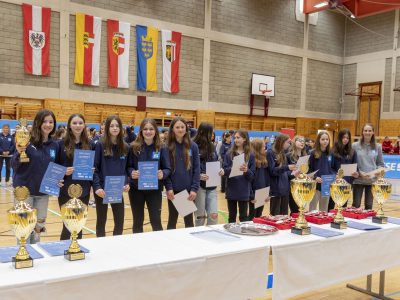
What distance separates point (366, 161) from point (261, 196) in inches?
65.8

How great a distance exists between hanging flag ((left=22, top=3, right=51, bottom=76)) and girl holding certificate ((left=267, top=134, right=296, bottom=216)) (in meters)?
10.8

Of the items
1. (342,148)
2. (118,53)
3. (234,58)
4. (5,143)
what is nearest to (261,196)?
(342,148)

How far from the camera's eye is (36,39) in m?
13.6

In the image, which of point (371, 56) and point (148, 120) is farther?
point (371, 56)

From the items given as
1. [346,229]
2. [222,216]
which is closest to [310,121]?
[222,216]

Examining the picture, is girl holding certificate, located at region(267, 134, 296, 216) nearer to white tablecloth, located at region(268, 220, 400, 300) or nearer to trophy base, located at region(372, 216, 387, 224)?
trophy base, located at region(372, 216, 387, 224)

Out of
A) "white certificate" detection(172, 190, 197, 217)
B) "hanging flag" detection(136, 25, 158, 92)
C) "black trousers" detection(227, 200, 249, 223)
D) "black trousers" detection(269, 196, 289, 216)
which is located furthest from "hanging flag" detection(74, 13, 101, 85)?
"white certificate" detection(172, 190, 197, 217)

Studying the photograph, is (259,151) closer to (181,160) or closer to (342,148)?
(342,148)

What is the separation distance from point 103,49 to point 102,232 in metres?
12.2

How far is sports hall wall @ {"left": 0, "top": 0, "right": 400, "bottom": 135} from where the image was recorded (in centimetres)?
→ 1403

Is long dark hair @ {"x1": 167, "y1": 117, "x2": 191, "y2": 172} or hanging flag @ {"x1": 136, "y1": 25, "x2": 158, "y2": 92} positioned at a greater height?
hanging flag @ {"x1": 136, "y1": 25, "x2": 158, "y2": 92}

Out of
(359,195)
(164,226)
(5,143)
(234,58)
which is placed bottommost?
(164,226)

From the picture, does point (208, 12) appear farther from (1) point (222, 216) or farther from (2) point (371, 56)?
(1) point (222, 216)

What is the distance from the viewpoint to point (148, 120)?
409 centimetres
